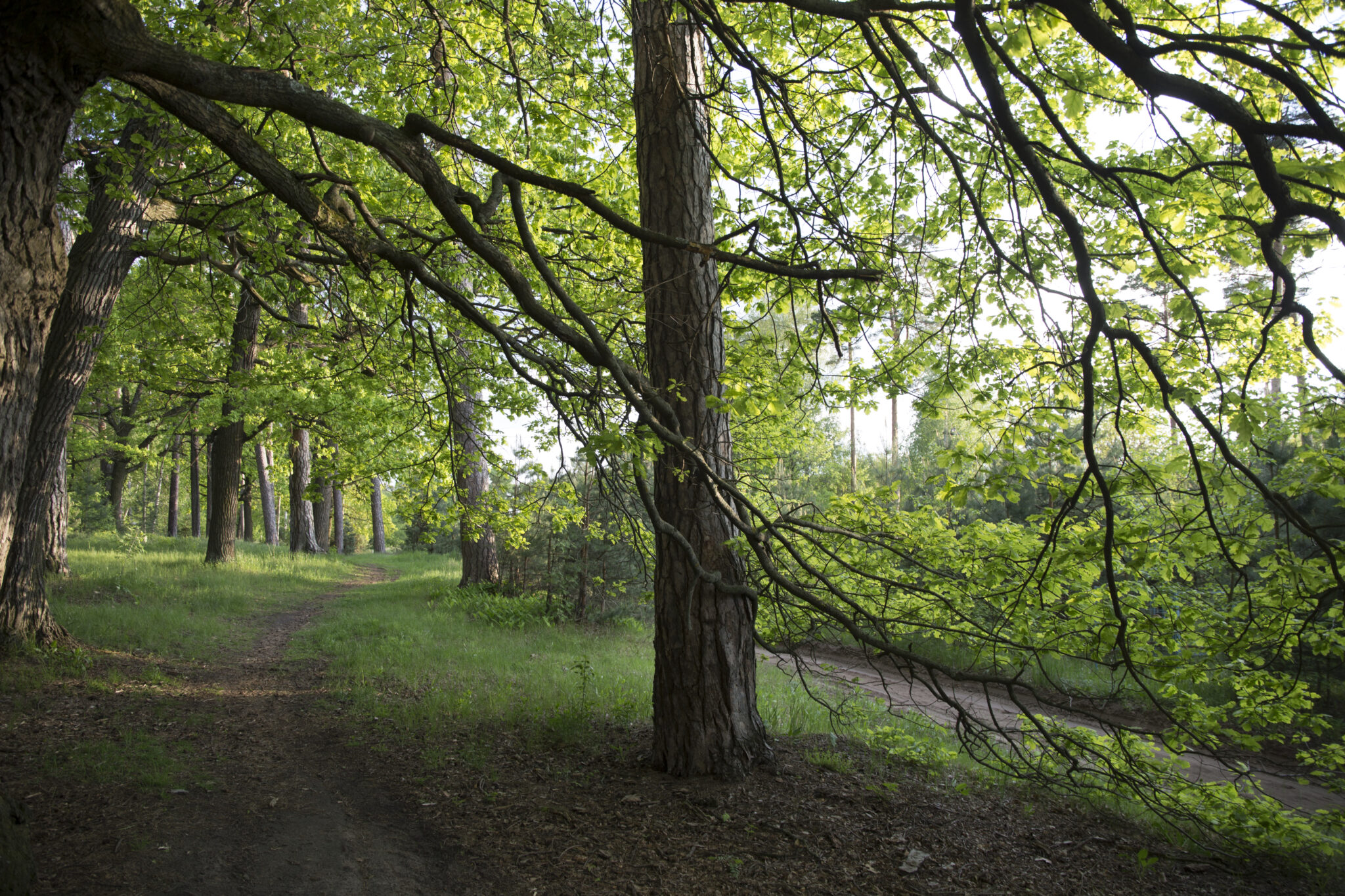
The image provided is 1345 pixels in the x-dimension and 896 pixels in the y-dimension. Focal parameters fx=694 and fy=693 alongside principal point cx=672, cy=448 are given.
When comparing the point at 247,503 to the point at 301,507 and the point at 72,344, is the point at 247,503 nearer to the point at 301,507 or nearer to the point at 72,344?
the point at 301,507

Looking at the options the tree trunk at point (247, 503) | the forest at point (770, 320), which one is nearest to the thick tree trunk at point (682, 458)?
the forest at point (770, 320)

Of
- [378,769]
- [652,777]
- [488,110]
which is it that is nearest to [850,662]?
[652,777]

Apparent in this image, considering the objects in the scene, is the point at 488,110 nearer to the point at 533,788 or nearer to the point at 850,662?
the point at 533,788

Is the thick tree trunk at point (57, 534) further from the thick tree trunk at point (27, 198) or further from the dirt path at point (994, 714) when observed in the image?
the dirt path at point (994, 714)

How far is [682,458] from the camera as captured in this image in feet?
16.7

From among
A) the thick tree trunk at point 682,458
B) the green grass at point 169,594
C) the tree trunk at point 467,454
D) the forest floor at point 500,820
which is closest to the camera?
the forest floor at point 500,820

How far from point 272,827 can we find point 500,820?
1348mm

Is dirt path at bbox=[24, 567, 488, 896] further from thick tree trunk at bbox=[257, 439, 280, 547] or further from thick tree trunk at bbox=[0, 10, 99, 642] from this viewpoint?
thick tree trunk at bbox=[257, 439, 280, 547]

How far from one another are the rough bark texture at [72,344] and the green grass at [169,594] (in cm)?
129

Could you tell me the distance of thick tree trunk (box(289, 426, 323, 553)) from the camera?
19.8 meters

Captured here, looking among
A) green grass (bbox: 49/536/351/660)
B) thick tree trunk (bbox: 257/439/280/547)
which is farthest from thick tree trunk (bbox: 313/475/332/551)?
green grass (bbox: 49/536/351/660)

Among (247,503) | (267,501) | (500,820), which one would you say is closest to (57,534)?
(500,820)

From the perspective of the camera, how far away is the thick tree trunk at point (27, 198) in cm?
295

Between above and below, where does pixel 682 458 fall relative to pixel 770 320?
below
